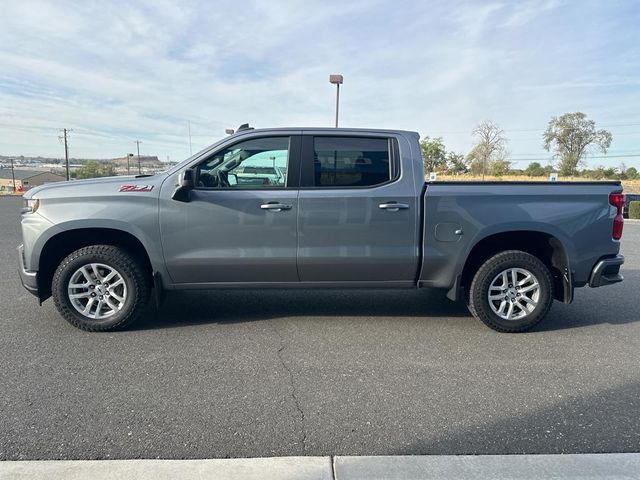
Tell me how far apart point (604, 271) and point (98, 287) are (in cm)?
495

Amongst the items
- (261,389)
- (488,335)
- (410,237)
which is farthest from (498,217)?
(261,389)

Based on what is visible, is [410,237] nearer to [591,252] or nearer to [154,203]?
[591,252]

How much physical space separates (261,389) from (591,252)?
3.45 m

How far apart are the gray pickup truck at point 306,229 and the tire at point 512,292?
1cm

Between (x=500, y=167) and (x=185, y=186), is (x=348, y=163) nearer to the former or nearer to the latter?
(x=185, y=186)

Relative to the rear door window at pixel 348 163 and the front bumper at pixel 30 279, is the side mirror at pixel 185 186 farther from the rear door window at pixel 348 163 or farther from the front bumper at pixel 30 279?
the front bumper at pixel 30 279

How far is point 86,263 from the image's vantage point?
418 cm

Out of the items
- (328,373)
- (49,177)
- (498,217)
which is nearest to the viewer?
(328,373)

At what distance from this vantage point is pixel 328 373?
343 cm

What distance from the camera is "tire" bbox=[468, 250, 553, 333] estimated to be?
14.1 feet

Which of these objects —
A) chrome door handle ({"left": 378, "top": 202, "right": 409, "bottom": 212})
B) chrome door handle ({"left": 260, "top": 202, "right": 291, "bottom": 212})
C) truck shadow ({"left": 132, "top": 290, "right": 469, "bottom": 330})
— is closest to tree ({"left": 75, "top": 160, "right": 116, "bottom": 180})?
truck shadow ({"left": 132, "top": 290, "right": 469, "bottom": 330})

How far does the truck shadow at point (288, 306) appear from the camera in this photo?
15.5 ft

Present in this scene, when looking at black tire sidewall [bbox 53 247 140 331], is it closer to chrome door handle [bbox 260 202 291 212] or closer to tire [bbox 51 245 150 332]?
tire [bbox 51 245 150 332]

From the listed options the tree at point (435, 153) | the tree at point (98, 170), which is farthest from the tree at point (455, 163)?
the tree at point (98, 170)
